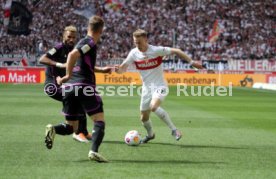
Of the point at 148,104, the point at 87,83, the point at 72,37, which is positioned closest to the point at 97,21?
the point at 87,83

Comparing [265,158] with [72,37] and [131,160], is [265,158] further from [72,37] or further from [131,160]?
[72,37]

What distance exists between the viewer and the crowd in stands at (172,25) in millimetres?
44094

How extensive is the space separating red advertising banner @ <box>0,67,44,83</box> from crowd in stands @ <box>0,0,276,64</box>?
3.95 meters

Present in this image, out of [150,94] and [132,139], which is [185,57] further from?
[132,139]

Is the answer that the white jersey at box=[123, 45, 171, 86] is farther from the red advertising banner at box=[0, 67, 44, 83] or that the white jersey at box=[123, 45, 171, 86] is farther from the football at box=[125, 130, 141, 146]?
the red advertising banner at box=[0, 67, 44, 83]

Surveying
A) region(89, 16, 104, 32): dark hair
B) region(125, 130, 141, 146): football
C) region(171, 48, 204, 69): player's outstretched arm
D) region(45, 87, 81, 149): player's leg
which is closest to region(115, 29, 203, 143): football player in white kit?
region(171, 48, 204, 69): player's outstretched arm

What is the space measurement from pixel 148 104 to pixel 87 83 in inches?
103

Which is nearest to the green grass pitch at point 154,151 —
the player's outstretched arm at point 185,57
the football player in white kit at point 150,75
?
the football player in white kit at point 150,75

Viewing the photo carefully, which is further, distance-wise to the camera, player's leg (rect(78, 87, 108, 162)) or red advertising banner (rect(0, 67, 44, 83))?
red advertising banner (rect(0, 67, 44, 83))

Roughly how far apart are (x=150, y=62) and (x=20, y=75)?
29.3m

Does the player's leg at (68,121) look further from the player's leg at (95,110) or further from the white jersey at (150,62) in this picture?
the white jersey at (150,62)

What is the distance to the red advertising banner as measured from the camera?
38.6 m

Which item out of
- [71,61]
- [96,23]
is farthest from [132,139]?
[96,23]

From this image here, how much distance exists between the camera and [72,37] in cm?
1041
